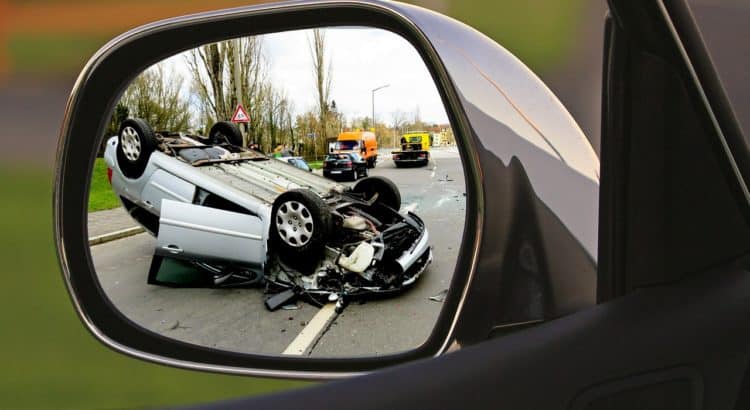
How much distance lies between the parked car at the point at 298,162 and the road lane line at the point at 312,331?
2.21 ft

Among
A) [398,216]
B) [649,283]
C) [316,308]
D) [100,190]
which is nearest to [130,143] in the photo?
[100,190]

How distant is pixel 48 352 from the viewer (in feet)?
4.11

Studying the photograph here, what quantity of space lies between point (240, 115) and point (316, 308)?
667 mm

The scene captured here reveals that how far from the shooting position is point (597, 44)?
983mm

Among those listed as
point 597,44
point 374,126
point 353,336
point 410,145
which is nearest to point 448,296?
point 353,336

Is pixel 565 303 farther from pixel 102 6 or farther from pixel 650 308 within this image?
pixel 102 6

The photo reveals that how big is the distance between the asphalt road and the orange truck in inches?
1.6

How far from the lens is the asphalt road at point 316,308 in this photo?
1.06 m

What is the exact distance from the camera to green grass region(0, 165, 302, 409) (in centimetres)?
112

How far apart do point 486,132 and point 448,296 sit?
383mm

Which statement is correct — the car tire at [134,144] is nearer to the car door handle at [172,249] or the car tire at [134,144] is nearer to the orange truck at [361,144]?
the car door handle at [172,249]

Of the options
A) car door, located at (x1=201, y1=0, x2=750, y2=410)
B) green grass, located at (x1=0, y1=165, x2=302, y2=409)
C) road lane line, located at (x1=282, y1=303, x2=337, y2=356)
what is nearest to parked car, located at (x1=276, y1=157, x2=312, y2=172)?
road lane line, located at (x1=282, y1=303, x2=337, y2=356)

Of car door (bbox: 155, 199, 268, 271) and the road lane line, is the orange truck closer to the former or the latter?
the road lane line

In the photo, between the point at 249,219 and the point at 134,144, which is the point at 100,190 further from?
the point at 249,219
